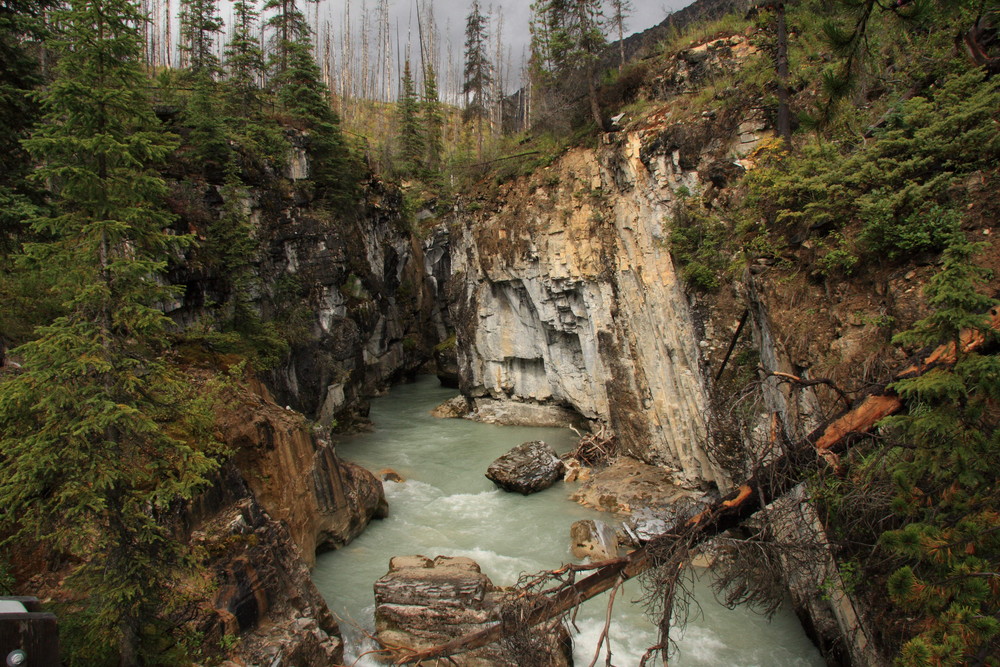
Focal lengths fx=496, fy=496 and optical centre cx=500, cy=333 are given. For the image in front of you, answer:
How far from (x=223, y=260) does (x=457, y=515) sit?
9.63 m

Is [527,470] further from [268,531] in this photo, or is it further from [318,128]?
[318,128]

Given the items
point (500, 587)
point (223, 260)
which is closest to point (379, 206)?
point (223, 260)

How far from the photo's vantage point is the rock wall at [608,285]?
13281 mm

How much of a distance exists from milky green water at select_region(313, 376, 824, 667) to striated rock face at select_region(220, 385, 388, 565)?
655mm

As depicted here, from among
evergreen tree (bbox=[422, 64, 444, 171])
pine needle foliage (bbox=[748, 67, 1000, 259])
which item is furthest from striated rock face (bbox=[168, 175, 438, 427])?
evergreen tree (bbox=[422, 64, 444, 171])

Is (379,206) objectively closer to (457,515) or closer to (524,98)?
(457,515)

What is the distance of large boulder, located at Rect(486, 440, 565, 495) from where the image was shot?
1416 centimetres

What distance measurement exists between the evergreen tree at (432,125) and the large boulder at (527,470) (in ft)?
93.1

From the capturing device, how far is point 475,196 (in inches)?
904

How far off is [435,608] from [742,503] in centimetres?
583

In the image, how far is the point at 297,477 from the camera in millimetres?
10242

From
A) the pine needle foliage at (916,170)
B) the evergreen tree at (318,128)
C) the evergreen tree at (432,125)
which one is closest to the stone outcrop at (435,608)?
the pine needle foliage at (916,170)

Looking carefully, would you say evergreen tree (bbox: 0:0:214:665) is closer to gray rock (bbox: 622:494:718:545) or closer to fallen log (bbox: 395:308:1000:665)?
fallen log (bbox: 395:308:1000:665)

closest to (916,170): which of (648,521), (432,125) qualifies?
(648,521)
